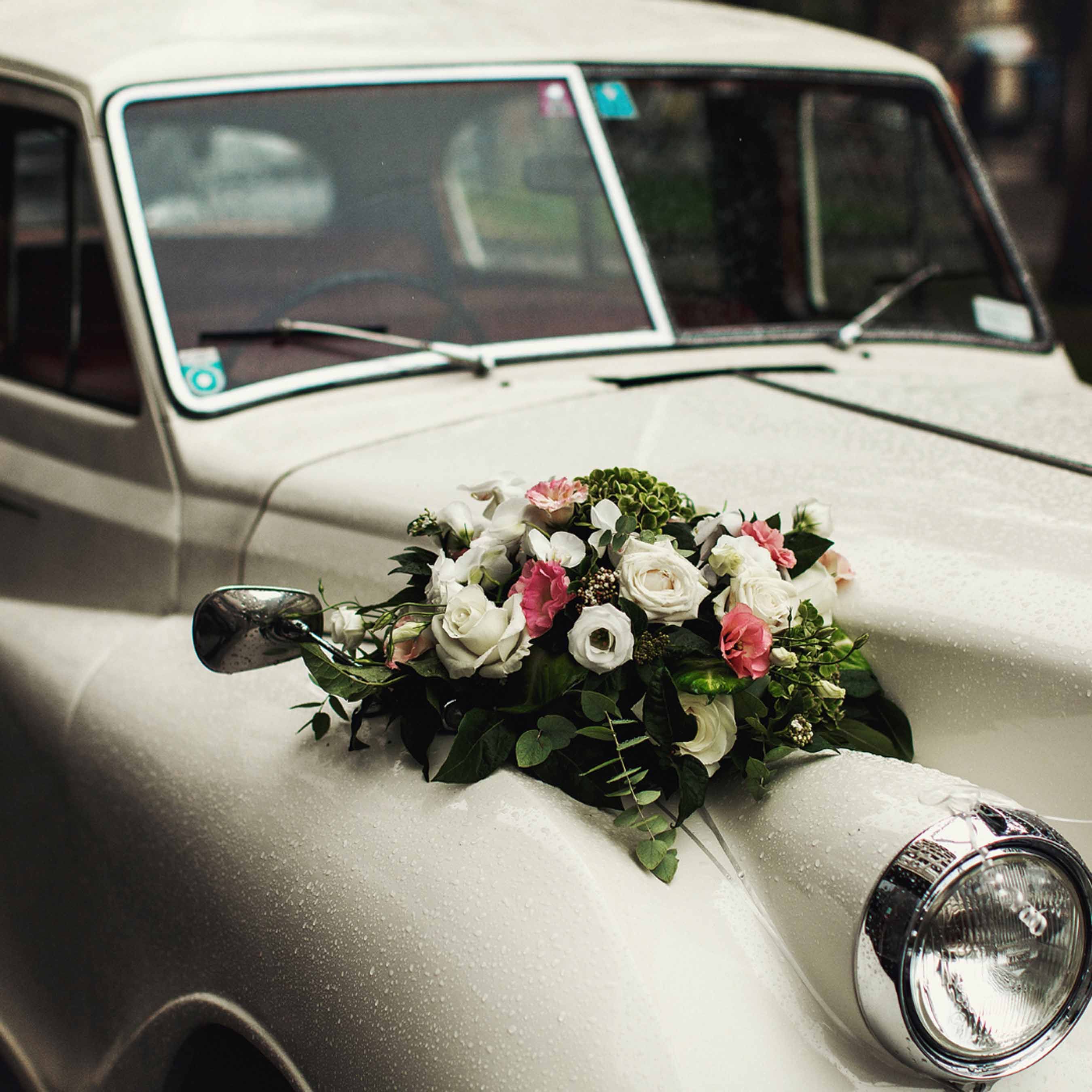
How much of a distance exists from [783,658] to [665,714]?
144 millimetres

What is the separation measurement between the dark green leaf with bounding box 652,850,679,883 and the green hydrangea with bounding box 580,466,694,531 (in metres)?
0.39

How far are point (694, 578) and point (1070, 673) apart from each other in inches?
16.2

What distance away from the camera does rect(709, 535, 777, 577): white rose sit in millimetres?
1473

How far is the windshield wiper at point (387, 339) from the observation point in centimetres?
225

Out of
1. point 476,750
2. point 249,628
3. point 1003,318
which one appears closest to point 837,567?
point 476,750

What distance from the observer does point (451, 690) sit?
4.95 feet

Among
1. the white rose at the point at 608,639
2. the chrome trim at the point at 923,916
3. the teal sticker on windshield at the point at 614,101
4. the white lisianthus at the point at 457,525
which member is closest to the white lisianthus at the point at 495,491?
the white lisianthus at the point at 457,525

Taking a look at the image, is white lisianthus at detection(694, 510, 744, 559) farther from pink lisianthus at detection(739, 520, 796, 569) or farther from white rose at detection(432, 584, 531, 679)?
white rose at detection(432, 584, 531, 679)

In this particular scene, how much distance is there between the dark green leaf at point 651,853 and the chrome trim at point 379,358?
1132 millimetres

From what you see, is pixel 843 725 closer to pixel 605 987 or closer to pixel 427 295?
pixel 605 987

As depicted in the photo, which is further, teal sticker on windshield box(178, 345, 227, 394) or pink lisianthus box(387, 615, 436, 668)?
teal sticker on windshield box(178, 345, 227, 394)

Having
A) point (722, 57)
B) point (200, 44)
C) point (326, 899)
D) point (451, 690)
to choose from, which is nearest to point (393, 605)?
point (451, 690)

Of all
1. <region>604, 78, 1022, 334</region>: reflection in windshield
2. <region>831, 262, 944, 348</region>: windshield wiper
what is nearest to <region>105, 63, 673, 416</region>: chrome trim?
<region>604, 78, 1022, 334</region>: reflection in windshield

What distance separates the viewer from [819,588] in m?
1.53
